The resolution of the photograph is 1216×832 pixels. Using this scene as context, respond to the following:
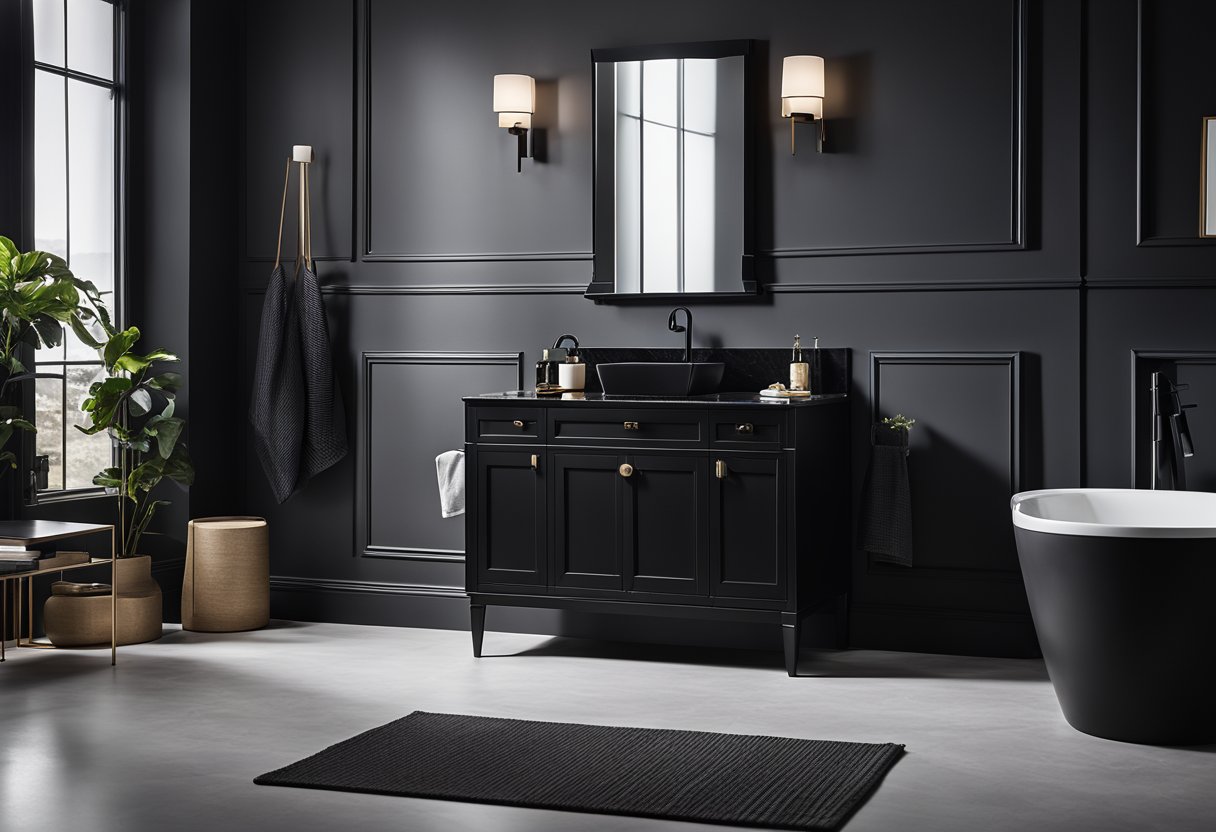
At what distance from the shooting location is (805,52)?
16.1 feet

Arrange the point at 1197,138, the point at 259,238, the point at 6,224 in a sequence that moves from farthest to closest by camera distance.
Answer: the point at 259,238 → the point at 6,224 → the point at 1197,138

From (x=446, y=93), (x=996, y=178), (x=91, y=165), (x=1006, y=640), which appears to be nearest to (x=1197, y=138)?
(x=996, y=178)

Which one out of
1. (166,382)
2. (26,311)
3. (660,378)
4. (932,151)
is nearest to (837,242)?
(932,151)

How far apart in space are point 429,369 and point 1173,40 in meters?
2.90

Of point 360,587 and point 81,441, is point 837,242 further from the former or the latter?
point 81,441

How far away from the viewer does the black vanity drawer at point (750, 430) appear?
4.37 m

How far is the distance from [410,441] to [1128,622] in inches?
112

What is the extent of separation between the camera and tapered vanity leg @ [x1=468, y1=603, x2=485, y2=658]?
188 inches

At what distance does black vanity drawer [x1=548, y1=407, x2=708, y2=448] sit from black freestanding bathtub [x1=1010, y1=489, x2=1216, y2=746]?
1.11 meters

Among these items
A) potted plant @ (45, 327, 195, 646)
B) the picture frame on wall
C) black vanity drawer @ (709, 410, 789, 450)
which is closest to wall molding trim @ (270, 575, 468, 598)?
potted plant @ (45, 327, 195, 646)

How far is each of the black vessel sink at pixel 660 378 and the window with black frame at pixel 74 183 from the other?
6.61ft

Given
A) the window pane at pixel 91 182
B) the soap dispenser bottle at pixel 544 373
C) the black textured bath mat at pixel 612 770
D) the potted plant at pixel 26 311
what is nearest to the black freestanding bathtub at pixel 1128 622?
the black textured bath mat at pixel 612 770

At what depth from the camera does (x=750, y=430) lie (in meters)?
4.40

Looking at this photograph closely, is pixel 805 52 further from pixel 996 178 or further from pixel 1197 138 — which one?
pixel 1197 138
